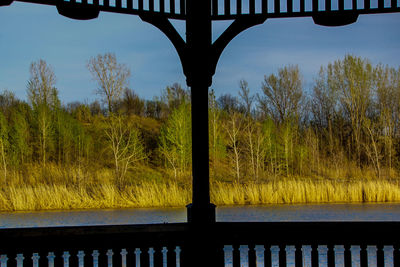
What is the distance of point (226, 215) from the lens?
41.0ft

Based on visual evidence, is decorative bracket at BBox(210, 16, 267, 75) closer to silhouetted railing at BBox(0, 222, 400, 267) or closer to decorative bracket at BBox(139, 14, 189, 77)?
decorative bracket at BBox(139, 14, 189, 77)

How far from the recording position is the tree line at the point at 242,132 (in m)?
20.1

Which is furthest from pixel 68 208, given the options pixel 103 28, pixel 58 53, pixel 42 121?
pixel 103 28

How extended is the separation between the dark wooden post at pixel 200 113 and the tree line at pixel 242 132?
14849 millimetres

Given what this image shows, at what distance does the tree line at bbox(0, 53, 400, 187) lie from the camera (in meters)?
20.1

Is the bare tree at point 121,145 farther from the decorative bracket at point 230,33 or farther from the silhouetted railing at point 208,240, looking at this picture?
the decorative bracket at point 230,33

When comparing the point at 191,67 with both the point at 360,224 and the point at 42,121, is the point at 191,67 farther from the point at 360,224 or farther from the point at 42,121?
the point at 42,121

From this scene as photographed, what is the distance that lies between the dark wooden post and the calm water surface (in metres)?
8.17

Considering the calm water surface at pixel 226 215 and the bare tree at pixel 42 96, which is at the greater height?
the bare tree at pixel 42 96

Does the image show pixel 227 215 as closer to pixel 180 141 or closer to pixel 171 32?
pixel 180 141

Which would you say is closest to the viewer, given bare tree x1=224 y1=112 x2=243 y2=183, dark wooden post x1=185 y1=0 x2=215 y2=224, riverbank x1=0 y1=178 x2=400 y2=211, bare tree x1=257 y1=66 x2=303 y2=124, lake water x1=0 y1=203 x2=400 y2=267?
dark wooden post x1=185 y1=0 x2=215 y2=224

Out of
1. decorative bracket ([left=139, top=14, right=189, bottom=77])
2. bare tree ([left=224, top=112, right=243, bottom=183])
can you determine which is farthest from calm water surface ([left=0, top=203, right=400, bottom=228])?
decorative bracket ([left=139, top=14, right=189, bottom=77])

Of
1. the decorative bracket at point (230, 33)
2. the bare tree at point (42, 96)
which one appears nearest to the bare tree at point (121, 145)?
the bare tree at point (42, 96)

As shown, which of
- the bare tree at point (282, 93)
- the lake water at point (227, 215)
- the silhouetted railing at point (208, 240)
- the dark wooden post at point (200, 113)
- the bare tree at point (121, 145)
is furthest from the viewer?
the bare tree at point (282, 93)
